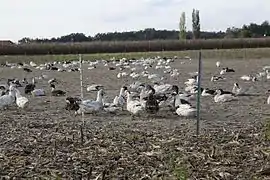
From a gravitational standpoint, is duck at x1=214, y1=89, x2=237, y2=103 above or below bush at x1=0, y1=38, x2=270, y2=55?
above

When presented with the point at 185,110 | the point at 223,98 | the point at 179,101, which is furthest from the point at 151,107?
the point at 223,98

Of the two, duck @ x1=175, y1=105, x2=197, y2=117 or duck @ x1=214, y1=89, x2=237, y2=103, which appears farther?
duck @ x1=214, y1=89, x2=237, y2=103

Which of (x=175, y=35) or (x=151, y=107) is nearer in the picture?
(x=151, y=107)

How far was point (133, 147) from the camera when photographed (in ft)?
29.8

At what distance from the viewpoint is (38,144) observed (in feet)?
31.4

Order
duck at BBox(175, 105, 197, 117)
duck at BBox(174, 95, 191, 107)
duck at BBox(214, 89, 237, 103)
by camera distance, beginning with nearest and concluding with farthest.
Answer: duck at BBox(175, 105, 197, 117)
duck at BBox(174, 95, 191, 107)
duck at BBox(214, 89, 237, 103)

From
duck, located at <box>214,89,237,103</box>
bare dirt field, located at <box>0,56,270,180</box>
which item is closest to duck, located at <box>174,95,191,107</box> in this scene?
bare dirt field, located at <box>0,56,270,180</box>

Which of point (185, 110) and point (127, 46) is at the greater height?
point (185, 110)

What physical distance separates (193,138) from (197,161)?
2.06 meters

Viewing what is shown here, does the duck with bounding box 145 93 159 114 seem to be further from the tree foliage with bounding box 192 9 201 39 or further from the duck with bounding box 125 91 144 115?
the tree foliage with bounding box 192 9 201 39

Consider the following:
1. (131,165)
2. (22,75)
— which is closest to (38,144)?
(131,165)

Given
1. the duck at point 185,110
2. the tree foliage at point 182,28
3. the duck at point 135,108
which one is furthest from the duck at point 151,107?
the tree foliage at point 182,28

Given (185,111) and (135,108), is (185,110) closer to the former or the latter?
(185,111)

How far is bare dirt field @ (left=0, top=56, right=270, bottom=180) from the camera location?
7.47 meters
